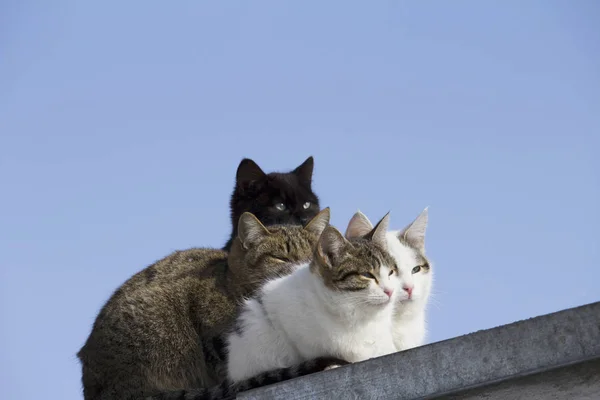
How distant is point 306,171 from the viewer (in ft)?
17.8

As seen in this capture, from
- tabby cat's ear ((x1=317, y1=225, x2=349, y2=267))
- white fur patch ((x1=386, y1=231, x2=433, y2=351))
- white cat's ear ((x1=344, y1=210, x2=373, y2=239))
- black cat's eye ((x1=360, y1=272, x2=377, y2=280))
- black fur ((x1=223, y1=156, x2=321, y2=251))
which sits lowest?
white fur patch ((x1=386, y1=231, x2=433, y2=351))


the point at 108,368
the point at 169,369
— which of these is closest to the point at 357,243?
the point at 169,369

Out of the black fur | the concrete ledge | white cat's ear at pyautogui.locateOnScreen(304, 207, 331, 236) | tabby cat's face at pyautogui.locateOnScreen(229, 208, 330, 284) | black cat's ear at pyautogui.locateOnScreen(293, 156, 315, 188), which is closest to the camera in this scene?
the concrete ledge

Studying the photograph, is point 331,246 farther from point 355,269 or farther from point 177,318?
point 177,318

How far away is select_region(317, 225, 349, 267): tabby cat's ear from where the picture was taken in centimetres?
333

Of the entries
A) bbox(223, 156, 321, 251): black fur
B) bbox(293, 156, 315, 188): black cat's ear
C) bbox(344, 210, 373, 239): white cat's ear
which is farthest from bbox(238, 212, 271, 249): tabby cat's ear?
bbox(293, 156, 315, 188): black cat's ear

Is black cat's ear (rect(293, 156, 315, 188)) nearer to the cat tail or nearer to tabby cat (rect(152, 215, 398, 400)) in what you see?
tabby cat (rect(152, 215, 398, 400))

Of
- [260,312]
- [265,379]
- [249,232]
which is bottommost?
[265,379]

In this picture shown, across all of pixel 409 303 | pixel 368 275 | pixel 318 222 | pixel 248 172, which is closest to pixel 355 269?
pixel 368 275

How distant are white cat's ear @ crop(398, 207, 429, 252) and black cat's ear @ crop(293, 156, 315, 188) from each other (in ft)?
5.12

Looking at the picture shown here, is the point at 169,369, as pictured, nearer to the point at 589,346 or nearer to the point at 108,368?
the point at 108,368

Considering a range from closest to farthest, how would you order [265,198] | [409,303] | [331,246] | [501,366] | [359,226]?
[501,366], [331,246], [409,303], [359,226], [265,198]

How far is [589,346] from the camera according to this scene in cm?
245

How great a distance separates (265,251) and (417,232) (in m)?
0.81
